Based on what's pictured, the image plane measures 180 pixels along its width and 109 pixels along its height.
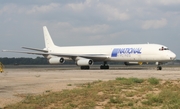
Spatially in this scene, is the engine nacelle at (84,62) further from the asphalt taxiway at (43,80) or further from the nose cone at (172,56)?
the asphalt taxiway at (43,80)

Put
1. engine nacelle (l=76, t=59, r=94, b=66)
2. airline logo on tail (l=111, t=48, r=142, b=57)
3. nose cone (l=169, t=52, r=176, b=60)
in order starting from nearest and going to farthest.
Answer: nose cone (l=169, t=52, r=176, b=60) → airline logo on tail (l=111, t=48, r=142, b=57) → engine nacelle (l=76, t=59, r=94, b=66)

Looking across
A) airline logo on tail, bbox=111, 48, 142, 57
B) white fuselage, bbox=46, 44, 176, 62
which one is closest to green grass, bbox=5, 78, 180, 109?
white fuselage, bbox=46, 44, 176, 62

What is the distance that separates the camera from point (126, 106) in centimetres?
1008

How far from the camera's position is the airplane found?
38.7 m

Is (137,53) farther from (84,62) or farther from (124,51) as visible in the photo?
(84,62)

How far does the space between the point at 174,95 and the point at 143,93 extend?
53.6 inches

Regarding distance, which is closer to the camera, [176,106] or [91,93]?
[176,106]

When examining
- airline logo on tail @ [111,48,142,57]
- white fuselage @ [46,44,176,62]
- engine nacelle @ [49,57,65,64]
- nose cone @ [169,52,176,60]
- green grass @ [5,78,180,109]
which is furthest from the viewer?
engine nacelle @ [49,57,65,64]

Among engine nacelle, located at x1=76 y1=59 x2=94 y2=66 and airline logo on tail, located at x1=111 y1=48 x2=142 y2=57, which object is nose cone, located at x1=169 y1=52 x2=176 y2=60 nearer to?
airline logo on tail, located at x1=111 y1=48 x2=142 y2=57

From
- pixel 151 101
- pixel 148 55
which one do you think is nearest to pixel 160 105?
pixel 151 101

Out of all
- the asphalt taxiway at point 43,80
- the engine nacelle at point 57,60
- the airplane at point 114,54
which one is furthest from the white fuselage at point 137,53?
the asphalt taxiway at point 43,80

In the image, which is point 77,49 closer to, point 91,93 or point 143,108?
point 91,93

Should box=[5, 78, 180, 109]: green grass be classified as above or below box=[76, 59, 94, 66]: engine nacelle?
below

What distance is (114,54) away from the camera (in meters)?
42.4
